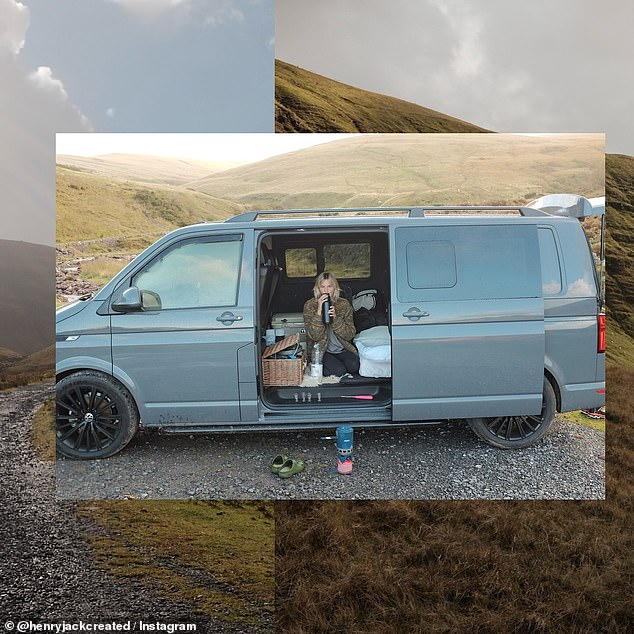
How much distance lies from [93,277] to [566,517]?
7750 millimetres

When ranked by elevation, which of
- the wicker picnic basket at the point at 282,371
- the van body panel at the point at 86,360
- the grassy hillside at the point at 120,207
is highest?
the grassy hillside at the point at 120,207

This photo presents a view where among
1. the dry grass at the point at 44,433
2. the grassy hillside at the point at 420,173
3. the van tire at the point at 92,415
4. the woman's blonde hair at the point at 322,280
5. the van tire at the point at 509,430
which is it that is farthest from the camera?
the grassy hillside at the point at 420,173

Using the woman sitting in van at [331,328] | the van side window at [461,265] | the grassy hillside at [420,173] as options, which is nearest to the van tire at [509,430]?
the van side window at [461,265]

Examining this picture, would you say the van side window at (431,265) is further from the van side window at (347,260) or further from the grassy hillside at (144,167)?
the grassy hillside at (144,167)

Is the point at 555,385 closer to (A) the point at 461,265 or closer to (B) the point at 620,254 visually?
(A) the point at 461,265

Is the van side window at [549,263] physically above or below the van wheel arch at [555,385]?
above

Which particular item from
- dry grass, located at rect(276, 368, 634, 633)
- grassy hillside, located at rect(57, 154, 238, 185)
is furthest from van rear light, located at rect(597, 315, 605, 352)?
grassy hillside, located at rect(57, 154, 238, 185)

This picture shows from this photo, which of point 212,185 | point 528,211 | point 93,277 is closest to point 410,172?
point 212,185

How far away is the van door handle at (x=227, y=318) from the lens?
500 cm

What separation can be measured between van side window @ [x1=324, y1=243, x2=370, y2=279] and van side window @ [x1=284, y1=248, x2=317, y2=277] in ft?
0.44

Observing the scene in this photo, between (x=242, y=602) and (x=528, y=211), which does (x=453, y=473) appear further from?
(x=242, y=602)

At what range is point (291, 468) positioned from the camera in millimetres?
5387

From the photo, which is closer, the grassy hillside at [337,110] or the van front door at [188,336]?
the van front door at [188,336]

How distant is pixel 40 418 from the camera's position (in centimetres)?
809
